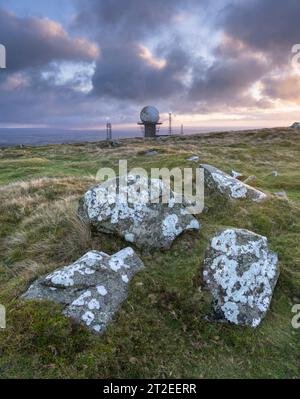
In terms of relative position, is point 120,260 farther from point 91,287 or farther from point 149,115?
point 149,115

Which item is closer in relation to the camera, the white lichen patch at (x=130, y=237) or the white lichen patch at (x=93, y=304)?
the white lichen patch at (x=93, y=304)

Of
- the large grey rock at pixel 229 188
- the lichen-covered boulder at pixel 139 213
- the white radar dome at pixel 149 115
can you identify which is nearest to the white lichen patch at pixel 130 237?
the lichen-covered boulder at pixel 139 213

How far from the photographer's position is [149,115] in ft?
313

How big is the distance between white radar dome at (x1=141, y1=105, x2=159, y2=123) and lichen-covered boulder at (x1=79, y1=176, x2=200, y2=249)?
289ft

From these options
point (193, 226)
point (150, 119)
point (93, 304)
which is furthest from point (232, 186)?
point (150, 119)

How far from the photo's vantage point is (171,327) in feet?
21.4

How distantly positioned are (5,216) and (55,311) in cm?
678

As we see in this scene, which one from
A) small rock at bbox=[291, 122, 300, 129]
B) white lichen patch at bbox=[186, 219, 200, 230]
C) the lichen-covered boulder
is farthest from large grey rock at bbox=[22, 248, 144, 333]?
small rock at bbox=[291, 122, 300, 129]

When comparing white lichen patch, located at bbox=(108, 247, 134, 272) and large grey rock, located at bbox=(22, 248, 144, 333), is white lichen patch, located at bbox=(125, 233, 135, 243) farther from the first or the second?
large grey rock, located at bbox=(22, 248, 144, 333)

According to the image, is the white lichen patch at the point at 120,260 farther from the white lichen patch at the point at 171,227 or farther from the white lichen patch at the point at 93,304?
the white lichen patch at the point at 171,227

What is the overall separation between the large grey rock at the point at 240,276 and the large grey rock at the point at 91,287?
1723mm

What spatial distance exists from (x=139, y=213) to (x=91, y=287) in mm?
2772

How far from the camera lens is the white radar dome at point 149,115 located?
9538 centimetres
